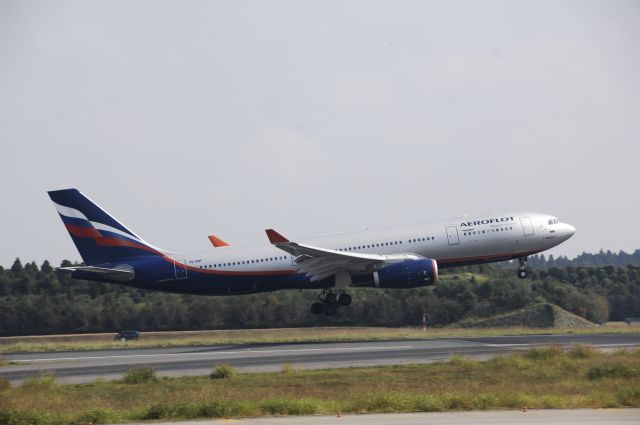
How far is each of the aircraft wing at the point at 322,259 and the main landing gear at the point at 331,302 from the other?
1410 millimetres

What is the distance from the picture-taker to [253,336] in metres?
55.9

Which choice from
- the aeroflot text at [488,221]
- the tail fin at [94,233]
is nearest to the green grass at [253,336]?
the tail fin at [94,233]

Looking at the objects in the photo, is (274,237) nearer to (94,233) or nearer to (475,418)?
(94,233)

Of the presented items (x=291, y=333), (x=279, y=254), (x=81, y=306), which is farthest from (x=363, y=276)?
(x=81, y=306)

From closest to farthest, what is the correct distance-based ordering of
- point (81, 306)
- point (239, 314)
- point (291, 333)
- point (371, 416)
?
point (371, 416) → point (291, 333) → point (239, 314) → point (81, 306)

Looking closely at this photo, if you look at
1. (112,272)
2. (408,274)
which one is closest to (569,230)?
(408,274)

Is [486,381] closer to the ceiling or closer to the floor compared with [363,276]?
closer to the floor

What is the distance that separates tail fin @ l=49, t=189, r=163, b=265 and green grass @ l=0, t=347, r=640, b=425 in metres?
18.4

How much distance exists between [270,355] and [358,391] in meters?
14.8

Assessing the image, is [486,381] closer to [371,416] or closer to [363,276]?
[371,416]

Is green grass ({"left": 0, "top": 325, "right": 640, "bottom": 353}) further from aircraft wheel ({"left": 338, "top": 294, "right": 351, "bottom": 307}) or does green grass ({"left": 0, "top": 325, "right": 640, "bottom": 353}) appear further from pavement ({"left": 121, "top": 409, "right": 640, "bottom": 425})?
pavement ({"left": 121, "top": 409, "right": 640, "bottom": 425})

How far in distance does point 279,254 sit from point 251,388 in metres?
20.3

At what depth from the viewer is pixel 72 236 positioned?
161 feet

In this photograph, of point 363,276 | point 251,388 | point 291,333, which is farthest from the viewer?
point 291,333
